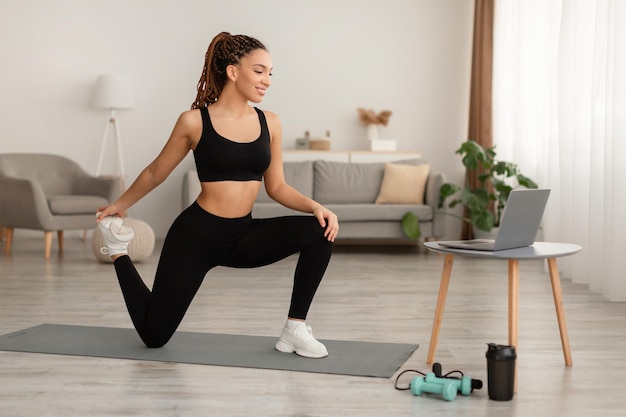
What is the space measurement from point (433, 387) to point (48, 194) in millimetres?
5399

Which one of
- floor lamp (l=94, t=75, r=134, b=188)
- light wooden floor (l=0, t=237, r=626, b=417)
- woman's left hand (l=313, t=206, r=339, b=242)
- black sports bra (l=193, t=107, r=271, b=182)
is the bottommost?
light wooden floor (l=0, t=237, r=626, b=417)

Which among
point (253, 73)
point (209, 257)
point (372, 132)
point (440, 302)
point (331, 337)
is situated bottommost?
point (331, 337)

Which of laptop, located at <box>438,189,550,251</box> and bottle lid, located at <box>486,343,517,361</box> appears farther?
laptop, located at <box>438,189,550,251</box>

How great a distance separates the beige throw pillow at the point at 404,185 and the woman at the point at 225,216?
4.01 meters

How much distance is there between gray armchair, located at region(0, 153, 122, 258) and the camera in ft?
21.3

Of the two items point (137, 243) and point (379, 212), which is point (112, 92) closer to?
point (137, 243)

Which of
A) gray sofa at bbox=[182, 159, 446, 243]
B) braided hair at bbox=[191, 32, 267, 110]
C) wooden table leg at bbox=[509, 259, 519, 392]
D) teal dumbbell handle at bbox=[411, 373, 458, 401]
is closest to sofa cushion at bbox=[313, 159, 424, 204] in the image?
gray sofa at bbox=[182, 159, 446, 243]

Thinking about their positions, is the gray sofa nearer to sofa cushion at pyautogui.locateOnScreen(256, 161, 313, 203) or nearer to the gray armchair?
sofa cushion at pyautogui.locateOnScreen(256, 161, 313, 203)

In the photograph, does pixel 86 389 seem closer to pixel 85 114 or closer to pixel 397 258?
pixel 397 258

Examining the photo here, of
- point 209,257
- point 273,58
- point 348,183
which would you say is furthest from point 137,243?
point 209,257

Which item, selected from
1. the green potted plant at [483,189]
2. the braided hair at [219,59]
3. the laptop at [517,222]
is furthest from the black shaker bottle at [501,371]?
the green potted plant at [483,189]

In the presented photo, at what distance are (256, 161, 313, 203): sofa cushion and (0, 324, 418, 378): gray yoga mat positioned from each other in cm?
384

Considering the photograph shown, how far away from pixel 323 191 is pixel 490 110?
172 cm

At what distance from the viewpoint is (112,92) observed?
7.68 meters
